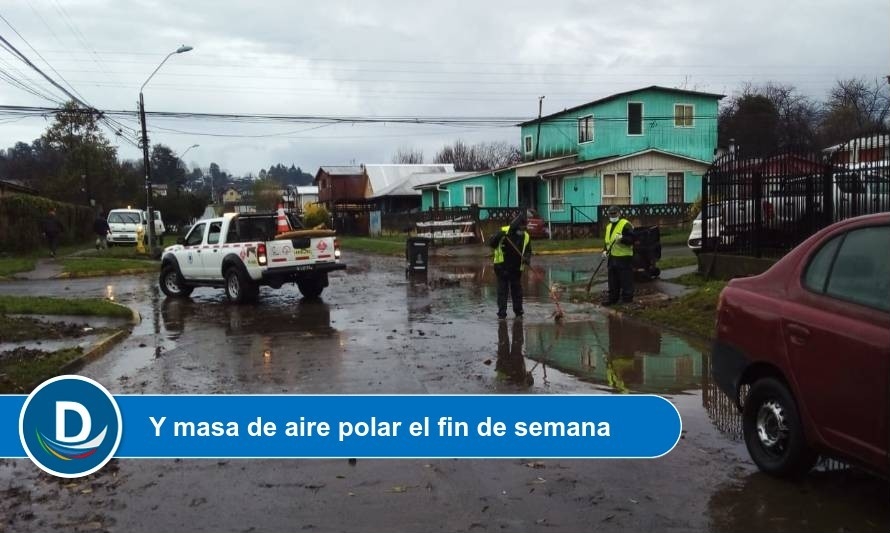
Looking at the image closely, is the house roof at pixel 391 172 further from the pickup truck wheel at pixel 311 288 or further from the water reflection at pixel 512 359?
the water reflection at pixel 512 359

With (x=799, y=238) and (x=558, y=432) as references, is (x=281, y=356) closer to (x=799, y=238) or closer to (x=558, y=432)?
(x=558, y=432)

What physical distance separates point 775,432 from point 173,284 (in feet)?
49.2

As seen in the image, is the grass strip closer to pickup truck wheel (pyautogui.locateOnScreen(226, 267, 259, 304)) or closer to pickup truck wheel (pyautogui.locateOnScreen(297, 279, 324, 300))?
pickup truck wheel (pyautogui.locateOnScreen(226, 267, 259, 304))

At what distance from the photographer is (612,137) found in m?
40.0

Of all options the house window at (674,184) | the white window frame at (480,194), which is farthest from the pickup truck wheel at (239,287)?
Answer: the white window frame at (480,194)

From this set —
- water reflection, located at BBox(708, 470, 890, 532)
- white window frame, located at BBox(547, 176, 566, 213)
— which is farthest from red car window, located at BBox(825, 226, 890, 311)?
white window frame, located at BBox(547, 176, 566, 213)

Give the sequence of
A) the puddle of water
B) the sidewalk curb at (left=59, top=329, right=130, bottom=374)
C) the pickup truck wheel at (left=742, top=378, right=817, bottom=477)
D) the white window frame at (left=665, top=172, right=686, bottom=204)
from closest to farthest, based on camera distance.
A: 1. the pickup truck wheel at (left=742, top=378, right=817, bottom=477)
2. the sidewalk curb at (left=59, top=329, right=130, bottom=374)
3. the puddle of water
4. the white window frame at (left=665, top=172, right=686, bottom=204)

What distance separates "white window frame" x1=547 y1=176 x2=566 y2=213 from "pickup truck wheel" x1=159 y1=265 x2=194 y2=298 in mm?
24064

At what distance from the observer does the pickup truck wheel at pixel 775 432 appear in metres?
4.83

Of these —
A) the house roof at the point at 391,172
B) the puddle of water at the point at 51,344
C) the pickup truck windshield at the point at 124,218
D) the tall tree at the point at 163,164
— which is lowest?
the puddle of water at the point at 51,344

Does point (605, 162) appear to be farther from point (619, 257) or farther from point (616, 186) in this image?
point (619, 257)

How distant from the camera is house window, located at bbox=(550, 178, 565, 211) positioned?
38.8 m

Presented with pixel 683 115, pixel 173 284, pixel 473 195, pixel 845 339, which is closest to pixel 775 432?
→ pixel 845 339

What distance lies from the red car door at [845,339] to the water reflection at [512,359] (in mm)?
3561
